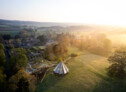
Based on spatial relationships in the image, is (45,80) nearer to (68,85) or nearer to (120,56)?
(68,85)

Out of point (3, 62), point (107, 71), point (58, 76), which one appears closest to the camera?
point (58, 76)

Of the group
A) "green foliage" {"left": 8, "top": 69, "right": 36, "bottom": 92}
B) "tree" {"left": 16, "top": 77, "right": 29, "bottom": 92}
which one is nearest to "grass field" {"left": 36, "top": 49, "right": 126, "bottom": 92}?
"green foliage" {"left": 8, "top": 69, "right": 36, "bottom": 92}

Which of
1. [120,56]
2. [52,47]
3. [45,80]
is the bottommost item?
[45,80]

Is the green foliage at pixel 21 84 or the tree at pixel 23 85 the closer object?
the green foliage at pixel 21 84

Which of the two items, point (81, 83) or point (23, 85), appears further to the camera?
point (81, 83)

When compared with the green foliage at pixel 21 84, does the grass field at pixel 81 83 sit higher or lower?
lower

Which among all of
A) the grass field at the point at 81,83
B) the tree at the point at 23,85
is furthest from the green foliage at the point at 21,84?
the grass field at the point at 81,83

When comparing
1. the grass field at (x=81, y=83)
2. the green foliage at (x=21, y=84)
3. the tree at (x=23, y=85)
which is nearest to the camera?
the green foliage at (x=21, y=84)

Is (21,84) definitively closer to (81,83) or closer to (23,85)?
(23,85)

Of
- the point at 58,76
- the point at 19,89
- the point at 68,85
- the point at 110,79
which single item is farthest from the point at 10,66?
the point at 110,79

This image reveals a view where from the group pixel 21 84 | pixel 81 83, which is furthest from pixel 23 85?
pixel 81 83

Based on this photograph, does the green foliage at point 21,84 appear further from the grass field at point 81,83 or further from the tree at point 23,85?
the grass field at point 81,83
